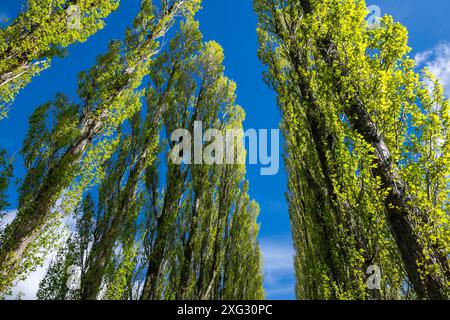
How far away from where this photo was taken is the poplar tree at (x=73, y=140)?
7145mm

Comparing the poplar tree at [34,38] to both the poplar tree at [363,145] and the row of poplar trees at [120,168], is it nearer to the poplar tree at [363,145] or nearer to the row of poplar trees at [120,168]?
the row of poplar trees at [120,168]

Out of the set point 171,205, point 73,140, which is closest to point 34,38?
point 73,140

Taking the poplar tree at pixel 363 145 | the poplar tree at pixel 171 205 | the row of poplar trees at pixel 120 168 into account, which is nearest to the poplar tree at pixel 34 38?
the row of poplar trees at pixel 120 168

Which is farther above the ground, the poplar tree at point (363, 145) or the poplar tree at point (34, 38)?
the poplar tree at point (34, 38)

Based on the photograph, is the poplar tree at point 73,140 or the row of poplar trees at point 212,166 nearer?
the row of poplar trees at point 212,166

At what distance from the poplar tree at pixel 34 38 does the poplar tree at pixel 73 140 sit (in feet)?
5.64

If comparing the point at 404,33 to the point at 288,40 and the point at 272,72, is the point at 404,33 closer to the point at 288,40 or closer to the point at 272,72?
the point at 288,40

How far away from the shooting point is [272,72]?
8633mm

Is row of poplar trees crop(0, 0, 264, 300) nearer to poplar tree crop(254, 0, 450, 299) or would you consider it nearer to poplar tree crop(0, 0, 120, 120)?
poplar tree crop(0, 0, 120, 120)

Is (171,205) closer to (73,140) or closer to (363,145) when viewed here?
(73,140)

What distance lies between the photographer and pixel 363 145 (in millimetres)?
5098
